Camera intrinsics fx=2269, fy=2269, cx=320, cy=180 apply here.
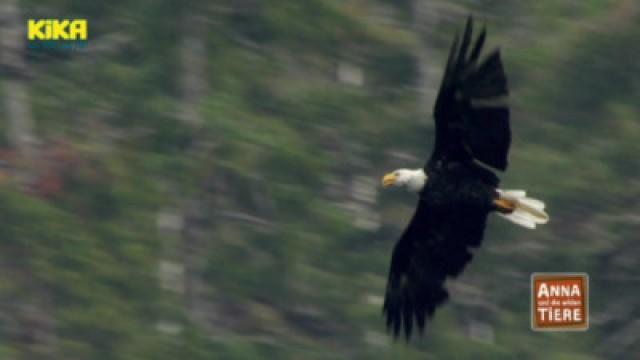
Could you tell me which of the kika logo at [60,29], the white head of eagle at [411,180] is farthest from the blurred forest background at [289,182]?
the white head of eagle at [411,180]

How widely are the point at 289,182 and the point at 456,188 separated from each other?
831 cm

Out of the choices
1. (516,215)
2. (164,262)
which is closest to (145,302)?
(164,262)

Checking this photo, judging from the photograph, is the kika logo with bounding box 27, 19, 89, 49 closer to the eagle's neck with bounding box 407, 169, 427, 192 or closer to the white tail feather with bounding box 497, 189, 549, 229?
the eagle's neck with bounding box 407, 169, 427, 192

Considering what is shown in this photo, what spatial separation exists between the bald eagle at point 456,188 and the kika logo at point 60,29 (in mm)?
10996

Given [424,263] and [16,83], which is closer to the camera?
[424,263]

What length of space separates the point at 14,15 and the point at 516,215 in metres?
12.0

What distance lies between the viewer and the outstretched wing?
14.6 metres

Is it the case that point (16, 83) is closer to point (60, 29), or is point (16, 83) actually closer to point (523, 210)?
point (60, 29)

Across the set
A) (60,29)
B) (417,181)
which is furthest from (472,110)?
(60,29)

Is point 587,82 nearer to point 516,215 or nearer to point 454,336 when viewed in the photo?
point 454,336

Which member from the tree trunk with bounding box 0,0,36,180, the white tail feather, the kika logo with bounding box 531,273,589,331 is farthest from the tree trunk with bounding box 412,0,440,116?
the white tail feather

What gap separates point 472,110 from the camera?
13492 mm

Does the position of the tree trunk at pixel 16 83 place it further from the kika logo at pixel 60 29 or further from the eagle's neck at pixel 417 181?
the eagle's neck at pixel 417 181

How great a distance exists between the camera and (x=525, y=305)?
21484 mm
